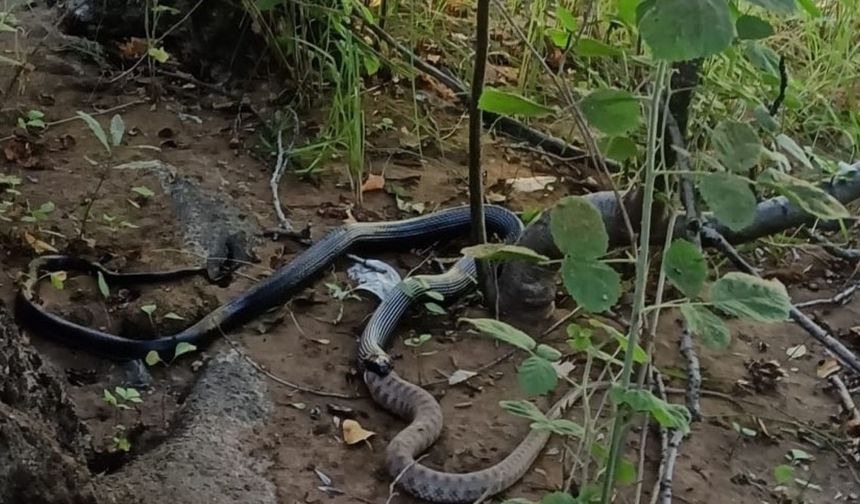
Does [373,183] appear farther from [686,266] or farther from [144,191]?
[686,266]

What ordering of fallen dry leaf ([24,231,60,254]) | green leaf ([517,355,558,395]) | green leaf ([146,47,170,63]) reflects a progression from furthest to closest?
green leaf ([146,47,170,63]) < fallen dry leaf ([24,231,60,254]) < green leaf ([517,355,558,395])

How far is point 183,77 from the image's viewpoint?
461cm

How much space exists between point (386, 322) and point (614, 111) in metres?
1.58

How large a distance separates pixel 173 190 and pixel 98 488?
1.83 metres

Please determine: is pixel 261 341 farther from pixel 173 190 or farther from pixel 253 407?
pixel 173 190

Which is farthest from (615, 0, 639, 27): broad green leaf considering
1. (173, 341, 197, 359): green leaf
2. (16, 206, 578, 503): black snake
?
(173, 341, 197, 359): green leaf

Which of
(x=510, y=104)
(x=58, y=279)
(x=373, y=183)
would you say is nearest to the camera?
(x=510, y=104)

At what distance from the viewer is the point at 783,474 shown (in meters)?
2.56

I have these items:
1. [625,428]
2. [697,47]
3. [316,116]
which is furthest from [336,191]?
[697,47]

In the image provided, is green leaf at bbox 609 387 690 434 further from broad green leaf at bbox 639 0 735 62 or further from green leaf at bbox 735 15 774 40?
green leaf at bbox 735 15 774 40

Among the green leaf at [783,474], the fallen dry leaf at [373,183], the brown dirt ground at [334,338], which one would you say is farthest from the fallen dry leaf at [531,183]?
the green leaf at [783,474]

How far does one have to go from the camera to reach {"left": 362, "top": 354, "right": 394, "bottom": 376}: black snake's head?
2885 millimetres

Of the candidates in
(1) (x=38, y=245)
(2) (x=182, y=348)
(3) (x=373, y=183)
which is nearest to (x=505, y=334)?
(2) (x=182, y=348)

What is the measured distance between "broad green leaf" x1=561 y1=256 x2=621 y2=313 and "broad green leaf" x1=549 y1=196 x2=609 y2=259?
19mm
